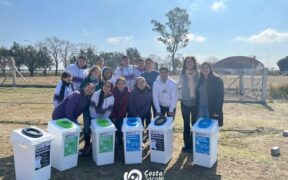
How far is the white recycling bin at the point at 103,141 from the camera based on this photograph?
538cm

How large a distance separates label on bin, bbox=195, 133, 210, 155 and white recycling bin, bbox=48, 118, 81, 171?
204cm

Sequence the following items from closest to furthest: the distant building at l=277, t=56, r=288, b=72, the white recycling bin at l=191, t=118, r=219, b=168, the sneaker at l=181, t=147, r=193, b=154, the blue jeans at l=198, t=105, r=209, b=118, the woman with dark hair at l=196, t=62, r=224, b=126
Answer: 1. the white recycling bin at l=191, t=118, r=219, b=168
2. the woman with dark hair at l=196, t=62, r=224, b=126
3. the blue jeans at l=198, t=105, r=209, b=118
4. the sneaker at l=181, t=147, r=193, b=154
5. the distant building at l=277, t=56, r=288, b=72

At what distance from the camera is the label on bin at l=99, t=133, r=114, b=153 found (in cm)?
541

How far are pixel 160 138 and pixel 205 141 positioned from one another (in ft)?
2.55

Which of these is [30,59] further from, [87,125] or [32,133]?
[32,133]

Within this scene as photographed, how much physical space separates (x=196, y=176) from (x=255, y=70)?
Result: 1225 cm

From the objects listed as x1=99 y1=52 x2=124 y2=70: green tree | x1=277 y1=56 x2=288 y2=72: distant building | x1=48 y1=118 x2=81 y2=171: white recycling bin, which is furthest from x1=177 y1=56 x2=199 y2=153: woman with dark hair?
x1=277 y1=56 x2=288 y2=72: distant building

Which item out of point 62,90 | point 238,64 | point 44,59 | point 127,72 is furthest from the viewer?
point 44,59

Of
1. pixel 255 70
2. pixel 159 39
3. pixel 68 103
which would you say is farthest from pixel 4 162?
pixel 159 39

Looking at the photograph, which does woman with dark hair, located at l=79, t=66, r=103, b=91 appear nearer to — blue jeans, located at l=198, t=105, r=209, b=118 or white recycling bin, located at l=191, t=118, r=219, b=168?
blue jeans, located at l=198, t=105, r=209, b=118

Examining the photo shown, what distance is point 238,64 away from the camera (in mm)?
24125

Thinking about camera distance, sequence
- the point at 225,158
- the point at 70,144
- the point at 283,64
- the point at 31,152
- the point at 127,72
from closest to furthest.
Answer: the point at 31,152 < the point at 70,144 < the point at 225,158 < the point at 127,72 < the point at 283,64

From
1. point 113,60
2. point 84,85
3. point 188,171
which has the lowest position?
point 188,171

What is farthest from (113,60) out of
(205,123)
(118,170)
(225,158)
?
(118,170)
